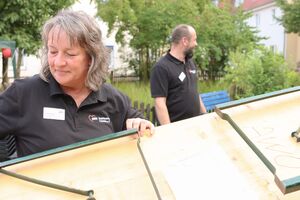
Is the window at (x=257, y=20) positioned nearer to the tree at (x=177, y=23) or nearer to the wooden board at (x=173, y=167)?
the tree at (x=177, y=23)

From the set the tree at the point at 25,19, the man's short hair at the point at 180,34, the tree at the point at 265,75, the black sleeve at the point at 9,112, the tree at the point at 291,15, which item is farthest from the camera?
the tree at the point at 291,15

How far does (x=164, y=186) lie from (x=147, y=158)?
0.61 ft

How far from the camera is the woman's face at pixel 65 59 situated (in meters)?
1.79

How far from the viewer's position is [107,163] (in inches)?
59.3

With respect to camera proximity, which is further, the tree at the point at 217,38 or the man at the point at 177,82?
the tree at the point at 217,38

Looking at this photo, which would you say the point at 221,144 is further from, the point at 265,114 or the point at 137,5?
the point at 137,5

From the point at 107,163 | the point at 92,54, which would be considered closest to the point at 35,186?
the point at 107,163

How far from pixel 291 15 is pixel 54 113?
23.0m

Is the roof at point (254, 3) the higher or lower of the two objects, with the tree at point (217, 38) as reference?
higher

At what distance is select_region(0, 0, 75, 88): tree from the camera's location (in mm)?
8195

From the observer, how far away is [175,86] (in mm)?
4312

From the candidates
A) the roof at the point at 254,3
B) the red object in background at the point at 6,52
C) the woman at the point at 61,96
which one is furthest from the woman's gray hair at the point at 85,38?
the roof at the point at 254,3

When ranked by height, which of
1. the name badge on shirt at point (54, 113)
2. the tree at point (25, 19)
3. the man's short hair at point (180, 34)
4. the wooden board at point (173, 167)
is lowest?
the wooden board at point (173, 167)

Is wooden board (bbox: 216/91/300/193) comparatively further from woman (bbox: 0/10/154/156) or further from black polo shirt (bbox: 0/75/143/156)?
black polo shirt (bbox: 0/75/143/156)
